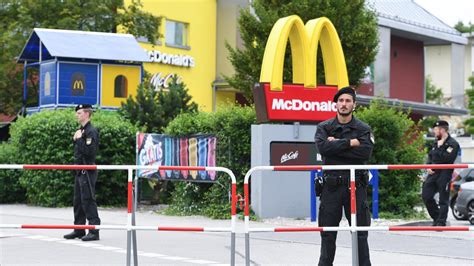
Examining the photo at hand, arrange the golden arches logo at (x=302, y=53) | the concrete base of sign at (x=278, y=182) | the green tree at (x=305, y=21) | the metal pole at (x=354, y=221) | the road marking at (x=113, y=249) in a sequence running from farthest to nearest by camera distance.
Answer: the green tree at (x=305, y=21), the golden arches logo at (x=302, y=53), the concrete base of sign at (x=278, y=182), the road marking at (x=113, y=249), the metal pole at (x=354, y=221)

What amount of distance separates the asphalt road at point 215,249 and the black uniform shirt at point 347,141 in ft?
8.31

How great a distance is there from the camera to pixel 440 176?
15.9m

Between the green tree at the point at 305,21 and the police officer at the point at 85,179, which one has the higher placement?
the green tree at the point at 305,21

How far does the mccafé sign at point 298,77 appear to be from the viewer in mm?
17719

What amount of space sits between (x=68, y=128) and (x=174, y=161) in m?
3.19

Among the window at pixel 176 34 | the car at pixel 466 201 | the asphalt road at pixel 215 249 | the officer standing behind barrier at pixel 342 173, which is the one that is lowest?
the asphalt road at pixel 215 249

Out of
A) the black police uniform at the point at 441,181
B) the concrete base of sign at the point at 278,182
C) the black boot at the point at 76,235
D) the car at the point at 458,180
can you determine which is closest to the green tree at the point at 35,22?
the car at the point at 458,180

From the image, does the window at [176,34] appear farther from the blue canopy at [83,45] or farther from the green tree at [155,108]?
the green tree at [155,108]

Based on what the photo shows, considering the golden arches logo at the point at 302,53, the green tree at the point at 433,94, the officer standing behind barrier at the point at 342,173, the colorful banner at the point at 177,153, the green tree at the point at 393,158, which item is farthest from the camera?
the green tree at the point at 433,94

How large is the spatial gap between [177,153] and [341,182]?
Result: 11286 mm

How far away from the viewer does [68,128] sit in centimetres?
2198

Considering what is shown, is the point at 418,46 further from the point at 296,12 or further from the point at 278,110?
the point at 278,110

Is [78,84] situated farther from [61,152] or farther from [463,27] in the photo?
[463,27]

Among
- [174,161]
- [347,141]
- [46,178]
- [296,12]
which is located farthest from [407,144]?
[296,12]
